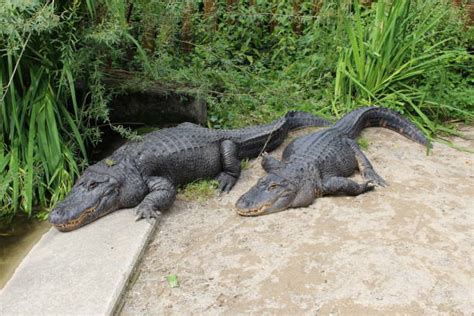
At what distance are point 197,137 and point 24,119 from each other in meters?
1.44

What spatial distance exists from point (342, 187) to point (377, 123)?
58.7 inches

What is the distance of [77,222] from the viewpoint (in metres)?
3.91

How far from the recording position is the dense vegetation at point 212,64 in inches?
172

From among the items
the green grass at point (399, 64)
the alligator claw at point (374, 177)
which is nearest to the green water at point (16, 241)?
the alligator claw at point (374, 177)

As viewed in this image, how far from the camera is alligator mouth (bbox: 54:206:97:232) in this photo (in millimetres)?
3871

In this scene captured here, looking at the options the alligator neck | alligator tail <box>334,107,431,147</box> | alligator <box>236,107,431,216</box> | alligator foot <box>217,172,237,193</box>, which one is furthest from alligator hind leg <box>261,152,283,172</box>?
alligator tail <box>334,107,431,147</box>

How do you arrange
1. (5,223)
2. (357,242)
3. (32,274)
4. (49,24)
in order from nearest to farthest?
(32,274)
(357,242)
(49,24)
(5,223)

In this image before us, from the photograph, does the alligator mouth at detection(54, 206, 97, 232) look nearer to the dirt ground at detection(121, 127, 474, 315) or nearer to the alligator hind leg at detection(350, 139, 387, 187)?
the dirt ground at detection(121, 127, 474, 315)

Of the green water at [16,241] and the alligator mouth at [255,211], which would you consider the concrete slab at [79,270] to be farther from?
the alligator mouth at [255,211]

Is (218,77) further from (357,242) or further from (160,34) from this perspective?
(357,242)

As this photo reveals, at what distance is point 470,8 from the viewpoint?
262 inches

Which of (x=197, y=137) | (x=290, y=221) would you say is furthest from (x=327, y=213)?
(x=197, y=137)

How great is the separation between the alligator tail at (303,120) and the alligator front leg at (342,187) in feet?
3.95

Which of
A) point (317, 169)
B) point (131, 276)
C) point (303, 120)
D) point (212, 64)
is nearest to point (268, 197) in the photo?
point (317, 169)
